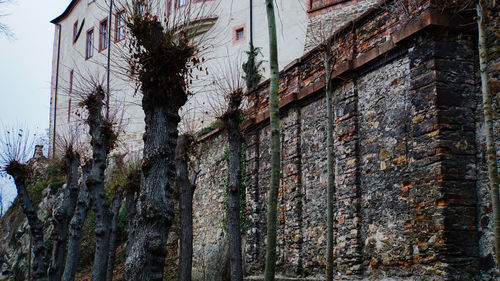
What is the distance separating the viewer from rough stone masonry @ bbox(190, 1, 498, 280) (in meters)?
6.61

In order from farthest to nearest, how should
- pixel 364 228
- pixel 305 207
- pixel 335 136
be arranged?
1. pixel 305 207
2. pixel 335 136
3. pixel 364 228

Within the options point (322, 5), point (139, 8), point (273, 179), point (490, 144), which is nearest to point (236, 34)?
point (322, 5)

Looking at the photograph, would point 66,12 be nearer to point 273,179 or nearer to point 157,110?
point 157,110

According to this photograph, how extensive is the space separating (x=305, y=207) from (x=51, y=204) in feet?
62.0

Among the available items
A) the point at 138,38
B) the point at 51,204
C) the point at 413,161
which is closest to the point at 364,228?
the point at 413,161

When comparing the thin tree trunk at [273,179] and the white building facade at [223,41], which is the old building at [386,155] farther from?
the white building facade at [223,41]

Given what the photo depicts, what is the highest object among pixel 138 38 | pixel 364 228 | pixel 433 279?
pixel 138 38

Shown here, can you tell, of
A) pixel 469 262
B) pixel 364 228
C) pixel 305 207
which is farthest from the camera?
pixel 305 207

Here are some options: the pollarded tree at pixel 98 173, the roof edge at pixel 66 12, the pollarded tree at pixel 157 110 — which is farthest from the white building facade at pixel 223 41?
the pollarded tree at pixel 157 110

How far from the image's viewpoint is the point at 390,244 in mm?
7602

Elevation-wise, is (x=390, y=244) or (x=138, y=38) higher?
(x=138, y=38)

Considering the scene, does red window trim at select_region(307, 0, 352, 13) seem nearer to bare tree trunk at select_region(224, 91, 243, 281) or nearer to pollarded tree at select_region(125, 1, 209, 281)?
bare tree trunk at select_region(224, 91, 243, 281)

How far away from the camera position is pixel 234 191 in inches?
429

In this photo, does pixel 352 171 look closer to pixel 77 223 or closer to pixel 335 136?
pixel 335 136
